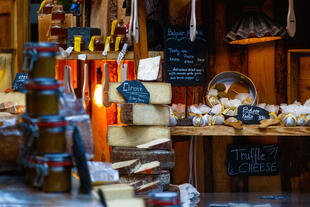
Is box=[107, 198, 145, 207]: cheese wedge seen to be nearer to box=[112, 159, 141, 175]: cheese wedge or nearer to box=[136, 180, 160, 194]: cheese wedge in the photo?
box=[136, 180, 160, 194]: cheese wedge

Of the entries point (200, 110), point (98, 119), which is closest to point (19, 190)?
point (200, 110)

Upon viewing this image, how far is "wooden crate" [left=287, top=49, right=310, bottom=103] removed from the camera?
19.5 ft

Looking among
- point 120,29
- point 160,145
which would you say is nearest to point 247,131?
point 160,145

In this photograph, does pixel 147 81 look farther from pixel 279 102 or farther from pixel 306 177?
pixel 306 177

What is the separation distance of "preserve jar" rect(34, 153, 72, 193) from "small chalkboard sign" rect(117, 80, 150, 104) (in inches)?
102

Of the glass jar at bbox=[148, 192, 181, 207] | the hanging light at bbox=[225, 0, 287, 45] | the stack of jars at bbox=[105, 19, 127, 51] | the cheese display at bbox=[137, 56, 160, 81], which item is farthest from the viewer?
the stack of jars at bbox=[105, 19, 127, 51]

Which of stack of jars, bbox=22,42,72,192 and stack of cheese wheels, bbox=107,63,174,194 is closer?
stack of jars, bbox=22,42,72,192

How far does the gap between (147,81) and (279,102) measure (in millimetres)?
1652

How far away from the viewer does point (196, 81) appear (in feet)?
19.6

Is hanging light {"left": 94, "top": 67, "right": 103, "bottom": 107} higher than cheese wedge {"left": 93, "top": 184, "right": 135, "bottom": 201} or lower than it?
higher

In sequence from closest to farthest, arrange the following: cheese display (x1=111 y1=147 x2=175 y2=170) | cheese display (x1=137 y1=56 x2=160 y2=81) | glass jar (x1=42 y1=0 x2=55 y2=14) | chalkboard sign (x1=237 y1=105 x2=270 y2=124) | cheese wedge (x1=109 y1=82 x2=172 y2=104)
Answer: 1. cheese display (x1=111 y1=147 x2=175 y2=170)
2. cheese wedge (x1=109 y1=82 x2=172 y2=104)
3. cheese display (x1=137 y1=56 x2=160 y2=81)
4. chalkboard sign (x1=237 y1=105 x2=270 y2=124)
5. glass jar (x1=42 y1=0 x2=55 y2=14)

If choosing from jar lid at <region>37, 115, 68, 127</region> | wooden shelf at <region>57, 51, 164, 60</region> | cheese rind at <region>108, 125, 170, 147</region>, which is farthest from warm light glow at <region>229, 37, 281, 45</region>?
jar lid at <region>37, 115, 68, 127</region>

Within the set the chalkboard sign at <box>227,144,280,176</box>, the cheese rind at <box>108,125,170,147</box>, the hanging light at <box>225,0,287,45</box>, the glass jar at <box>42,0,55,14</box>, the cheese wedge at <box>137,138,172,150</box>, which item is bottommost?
the chalkboard sign at <box>227,144,280,176</box>

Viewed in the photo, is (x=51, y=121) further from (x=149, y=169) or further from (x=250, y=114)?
(x=250, y=114)
